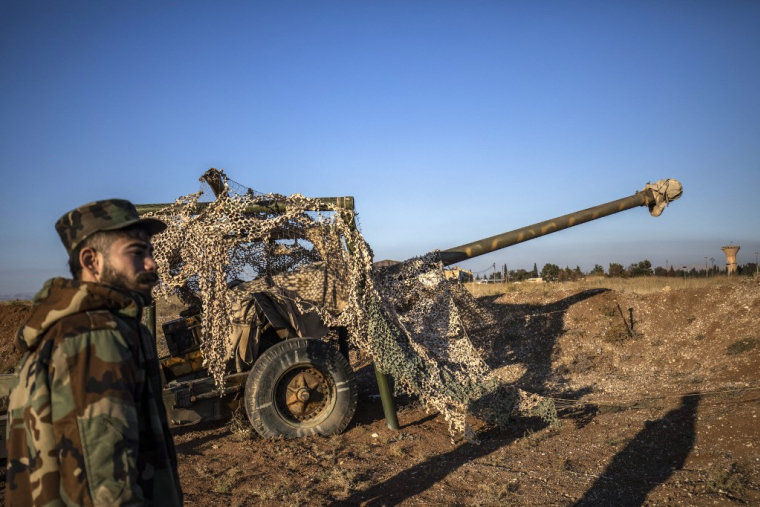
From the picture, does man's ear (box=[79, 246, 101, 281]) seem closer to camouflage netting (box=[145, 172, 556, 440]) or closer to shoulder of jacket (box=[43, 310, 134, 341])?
shoulder of jacket (box=[43, 310, 134, 341])

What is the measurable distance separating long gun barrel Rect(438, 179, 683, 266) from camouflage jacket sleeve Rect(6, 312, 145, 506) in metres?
5.79

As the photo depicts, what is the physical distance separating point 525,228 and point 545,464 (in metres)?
3.81

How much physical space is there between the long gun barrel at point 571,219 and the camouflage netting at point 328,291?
109 cm

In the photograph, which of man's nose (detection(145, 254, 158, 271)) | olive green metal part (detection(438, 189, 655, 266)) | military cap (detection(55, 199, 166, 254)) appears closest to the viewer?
military cap (detection(55, 199, 166, 254))

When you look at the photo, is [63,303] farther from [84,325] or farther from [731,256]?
[731,256]

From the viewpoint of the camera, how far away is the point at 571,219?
830 cm

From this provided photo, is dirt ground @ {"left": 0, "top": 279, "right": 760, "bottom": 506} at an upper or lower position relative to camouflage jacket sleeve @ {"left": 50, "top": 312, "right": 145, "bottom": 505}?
lower

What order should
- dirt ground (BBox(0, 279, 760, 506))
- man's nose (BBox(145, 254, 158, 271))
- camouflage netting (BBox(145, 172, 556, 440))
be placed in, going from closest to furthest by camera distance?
man's nose (BBox(145, 254, 158, 271)) < dirt ground (BBox(0, 279, 760, 506)) < camouflage netting (BBox(145, 172, 556, 440))

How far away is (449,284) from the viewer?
7.03 metres

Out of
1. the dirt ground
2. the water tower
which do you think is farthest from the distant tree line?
the dirt ground

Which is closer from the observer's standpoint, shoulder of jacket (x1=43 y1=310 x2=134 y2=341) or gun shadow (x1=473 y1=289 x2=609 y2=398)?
shoulder of jacket (x1=43 y1=310 x2=134 y2=341)

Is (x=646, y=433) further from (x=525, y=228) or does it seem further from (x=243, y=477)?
(x=243, y=477)

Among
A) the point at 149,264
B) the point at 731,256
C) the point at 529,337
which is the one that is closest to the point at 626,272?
the point at 731,256

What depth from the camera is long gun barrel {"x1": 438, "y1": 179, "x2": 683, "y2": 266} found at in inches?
300
